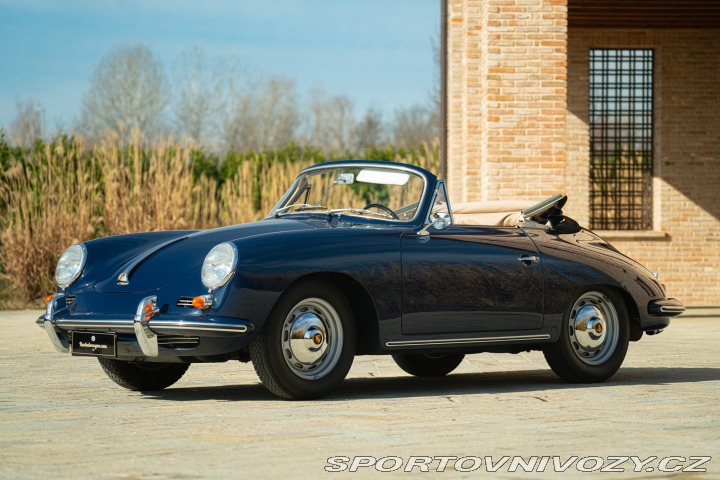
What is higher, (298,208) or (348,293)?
(298,208)

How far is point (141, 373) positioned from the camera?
24.4 feet

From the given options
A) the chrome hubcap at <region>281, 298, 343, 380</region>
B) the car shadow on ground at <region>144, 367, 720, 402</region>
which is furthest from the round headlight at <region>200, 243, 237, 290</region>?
the car shadow on ground at <region>144, 367, 720, 402</region>

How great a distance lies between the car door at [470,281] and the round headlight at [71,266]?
197 cm

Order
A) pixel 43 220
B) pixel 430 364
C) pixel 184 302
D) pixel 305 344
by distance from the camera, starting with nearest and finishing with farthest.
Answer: pixel 184 302 → pixel 305 344 → pixel 430 364 → pixel 43 220

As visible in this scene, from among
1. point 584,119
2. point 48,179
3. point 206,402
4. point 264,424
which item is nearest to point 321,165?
point 206,402

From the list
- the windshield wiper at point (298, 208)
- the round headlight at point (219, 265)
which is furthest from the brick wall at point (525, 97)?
the round headlight at point (219, 265)

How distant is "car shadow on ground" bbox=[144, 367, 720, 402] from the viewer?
7160 millimetres

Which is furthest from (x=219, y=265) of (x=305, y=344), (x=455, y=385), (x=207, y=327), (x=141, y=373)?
(x=455, y=385)

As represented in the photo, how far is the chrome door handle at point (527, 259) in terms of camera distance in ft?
25.2

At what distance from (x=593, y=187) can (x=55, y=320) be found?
15234 millimetres

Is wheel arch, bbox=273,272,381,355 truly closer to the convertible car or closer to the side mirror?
the convertible car

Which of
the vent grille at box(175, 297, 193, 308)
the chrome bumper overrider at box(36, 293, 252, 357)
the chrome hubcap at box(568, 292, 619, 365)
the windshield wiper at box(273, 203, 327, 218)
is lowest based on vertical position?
the chrome hubcap at box(568, 292, 619, 365)

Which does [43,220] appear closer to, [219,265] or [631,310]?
[631,310]

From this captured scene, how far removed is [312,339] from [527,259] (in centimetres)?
180
